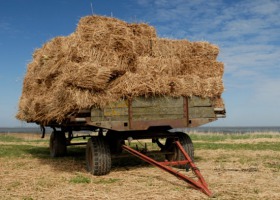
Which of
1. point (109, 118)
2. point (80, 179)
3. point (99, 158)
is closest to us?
point (80, 179)

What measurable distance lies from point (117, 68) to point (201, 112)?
8.46ft

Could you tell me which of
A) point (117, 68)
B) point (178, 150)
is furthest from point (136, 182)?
point (117, 68)

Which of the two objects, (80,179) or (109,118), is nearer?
(80,179)

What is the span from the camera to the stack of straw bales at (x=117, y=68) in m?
8.23

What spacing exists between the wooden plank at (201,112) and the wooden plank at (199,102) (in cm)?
8

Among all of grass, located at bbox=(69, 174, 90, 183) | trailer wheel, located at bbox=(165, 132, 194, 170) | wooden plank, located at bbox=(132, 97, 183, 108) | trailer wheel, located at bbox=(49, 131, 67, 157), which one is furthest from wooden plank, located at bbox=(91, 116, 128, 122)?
trailer wheel, located at bbox=(49, 131, 67, 157)

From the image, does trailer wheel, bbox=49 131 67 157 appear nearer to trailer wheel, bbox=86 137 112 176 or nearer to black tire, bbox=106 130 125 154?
black tire, bbox=106 130 125 154

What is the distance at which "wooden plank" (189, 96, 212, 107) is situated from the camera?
30.4ft

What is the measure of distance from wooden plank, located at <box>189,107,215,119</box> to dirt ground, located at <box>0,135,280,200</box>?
1.41 meters

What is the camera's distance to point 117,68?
336 inches

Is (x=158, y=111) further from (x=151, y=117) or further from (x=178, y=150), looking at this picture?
(x=178, y=150)

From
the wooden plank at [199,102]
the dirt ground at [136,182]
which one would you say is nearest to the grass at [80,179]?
the dirt ground at [136,182]

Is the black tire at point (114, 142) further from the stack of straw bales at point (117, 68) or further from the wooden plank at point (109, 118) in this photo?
the stack of straw bales at point (117, 68)

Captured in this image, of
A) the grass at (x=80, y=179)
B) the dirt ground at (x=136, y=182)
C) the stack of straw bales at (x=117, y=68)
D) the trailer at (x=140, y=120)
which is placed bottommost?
the dirt ground at (x=136, y=182)
